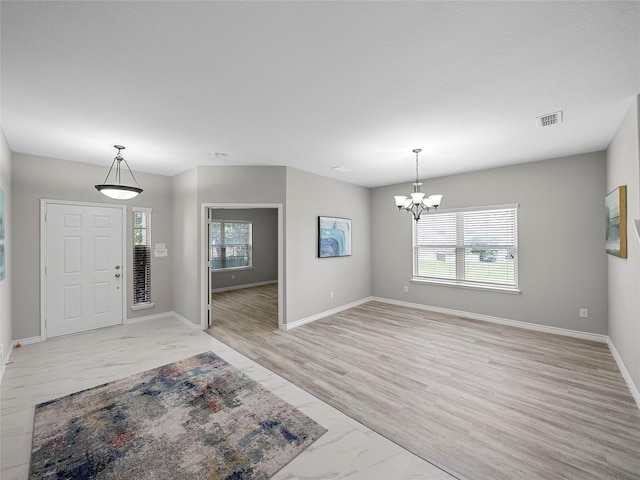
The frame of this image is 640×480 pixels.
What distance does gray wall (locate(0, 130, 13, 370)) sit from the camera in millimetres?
3106

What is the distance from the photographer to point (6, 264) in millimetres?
3334

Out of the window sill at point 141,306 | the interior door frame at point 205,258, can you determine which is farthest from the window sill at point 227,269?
the interior door frame at point 205,258

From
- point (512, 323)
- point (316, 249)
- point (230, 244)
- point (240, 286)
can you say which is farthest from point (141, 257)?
point (512, 323)

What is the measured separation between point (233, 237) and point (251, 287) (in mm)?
1660

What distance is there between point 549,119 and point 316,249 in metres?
3.62

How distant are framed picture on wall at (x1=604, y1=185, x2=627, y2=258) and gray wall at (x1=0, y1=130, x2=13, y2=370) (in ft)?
21.9

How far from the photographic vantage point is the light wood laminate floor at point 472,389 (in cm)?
190

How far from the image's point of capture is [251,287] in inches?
338

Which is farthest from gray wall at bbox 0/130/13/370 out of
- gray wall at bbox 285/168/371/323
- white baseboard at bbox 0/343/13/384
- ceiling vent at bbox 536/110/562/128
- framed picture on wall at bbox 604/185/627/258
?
framed picture on wall at bbox 604/185/627/258

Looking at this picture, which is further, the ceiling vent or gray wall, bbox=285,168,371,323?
gray wall, bbox=285,168,371,323

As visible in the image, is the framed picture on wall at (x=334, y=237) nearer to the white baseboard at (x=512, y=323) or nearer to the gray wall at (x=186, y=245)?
the white baseboard at (x=512, y=323)

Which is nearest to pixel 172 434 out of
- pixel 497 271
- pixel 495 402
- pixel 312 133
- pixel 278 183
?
pixel 495 402

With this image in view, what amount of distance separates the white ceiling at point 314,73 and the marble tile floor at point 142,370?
2728 millimetres

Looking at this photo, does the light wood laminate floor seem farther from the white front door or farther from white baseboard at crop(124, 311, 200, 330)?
the white front door
